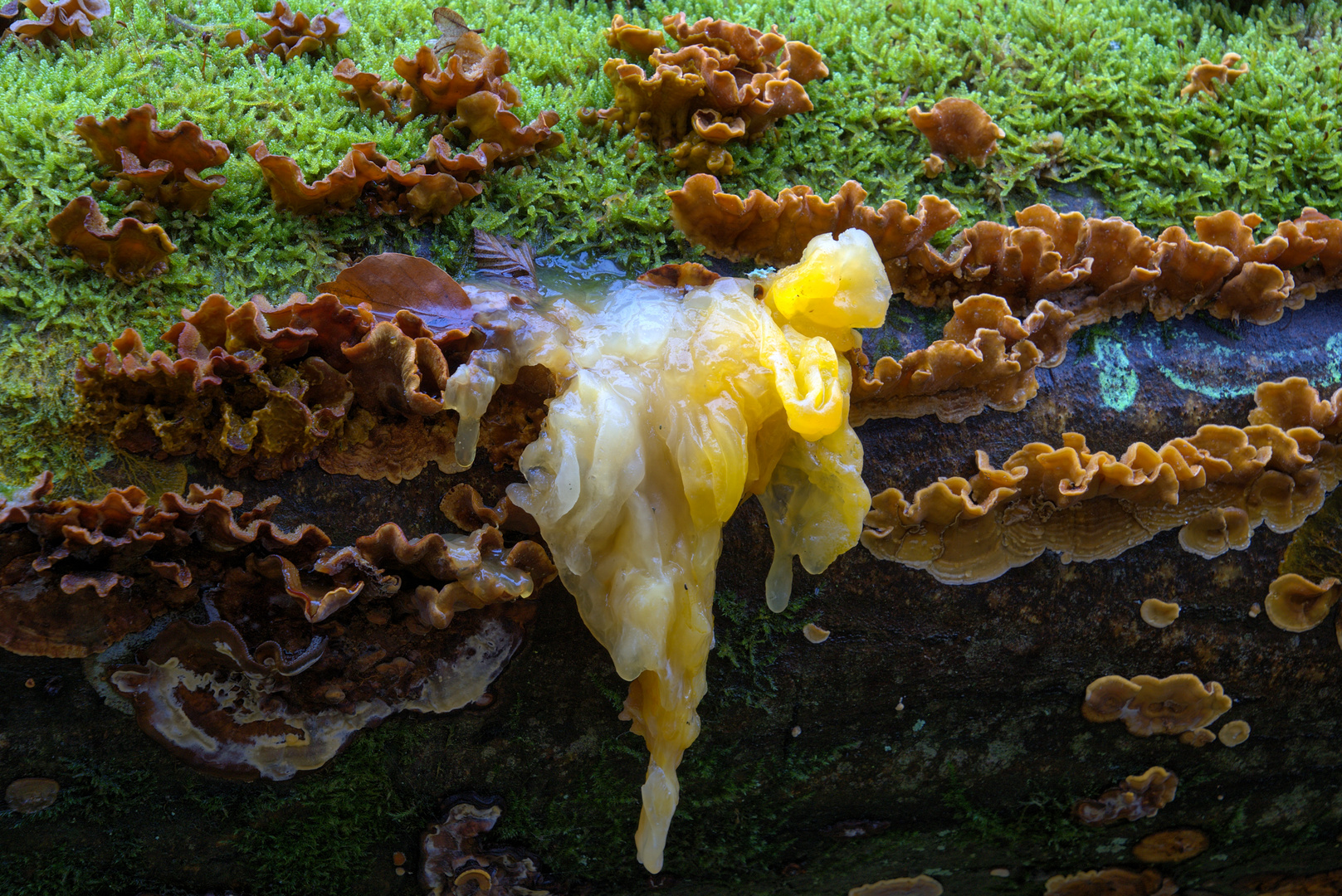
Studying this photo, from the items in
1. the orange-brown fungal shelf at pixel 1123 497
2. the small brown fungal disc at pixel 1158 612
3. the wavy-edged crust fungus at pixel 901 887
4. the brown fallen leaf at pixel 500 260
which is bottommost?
the wavy-edged crust fungus at pixel 901 887

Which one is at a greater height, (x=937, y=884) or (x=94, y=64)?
(x=94, y=64)

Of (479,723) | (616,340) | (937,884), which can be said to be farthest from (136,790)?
(937,884)

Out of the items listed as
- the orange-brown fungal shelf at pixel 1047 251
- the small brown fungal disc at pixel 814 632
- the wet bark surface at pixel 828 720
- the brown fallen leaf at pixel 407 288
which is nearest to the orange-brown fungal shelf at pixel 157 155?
the brown fallen leaf at pixel 407 288

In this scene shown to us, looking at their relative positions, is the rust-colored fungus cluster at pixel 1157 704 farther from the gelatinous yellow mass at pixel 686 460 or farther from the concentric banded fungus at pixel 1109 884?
the gelatinous yellow mass at pixel 686 460

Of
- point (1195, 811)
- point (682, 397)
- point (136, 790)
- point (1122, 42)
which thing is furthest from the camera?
point (1122, 42)

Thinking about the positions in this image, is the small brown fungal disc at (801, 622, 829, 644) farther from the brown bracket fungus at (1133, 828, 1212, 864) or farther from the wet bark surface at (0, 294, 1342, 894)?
the brown bracket fungus at (1133, 828, 1212, 864)

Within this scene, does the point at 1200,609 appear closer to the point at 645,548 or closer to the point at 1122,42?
the point at 645,548
